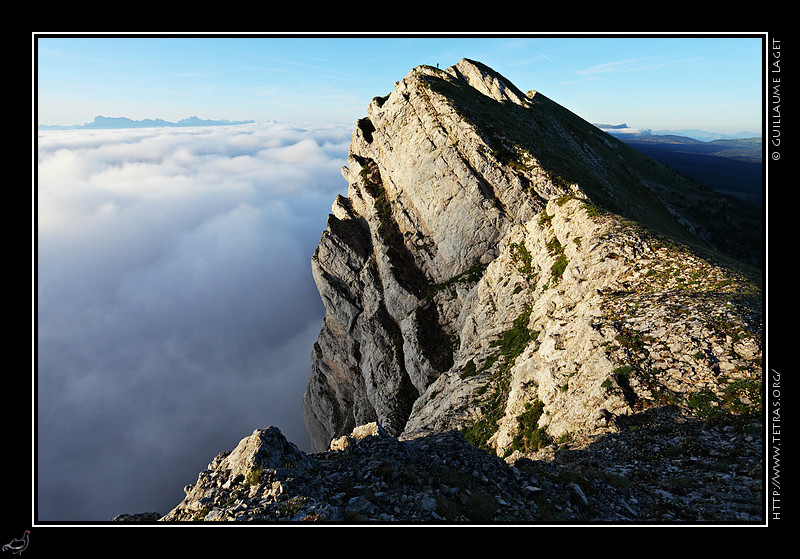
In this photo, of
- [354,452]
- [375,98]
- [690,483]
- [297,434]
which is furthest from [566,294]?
[297,434]

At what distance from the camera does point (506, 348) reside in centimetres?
2864

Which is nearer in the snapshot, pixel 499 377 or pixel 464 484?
pixel 464 484

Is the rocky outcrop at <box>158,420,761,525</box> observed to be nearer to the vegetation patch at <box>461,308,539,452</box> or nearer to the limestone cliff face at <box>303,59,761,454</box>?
the limestone cliff face at <box>303,59,761,454</box>

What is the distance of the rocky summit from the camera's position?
10.5 metres

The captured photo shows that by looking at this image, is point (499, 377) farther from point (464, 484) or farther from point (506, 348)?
point (464, 484)
